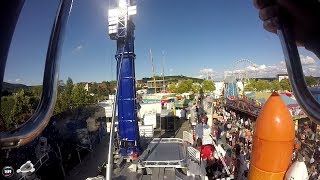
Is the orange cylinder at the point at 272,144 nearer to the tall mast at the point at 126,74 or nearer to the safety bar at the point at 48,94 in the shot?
the safety bar at the point at 48,94

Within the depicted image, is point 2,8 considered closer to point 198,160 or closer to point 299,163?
point 299,163

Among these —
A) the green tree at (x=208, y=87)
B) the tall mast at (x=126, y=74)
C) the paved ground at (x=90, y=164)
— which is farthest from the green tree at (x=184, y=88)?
the tall mast at (x=126, y=74)

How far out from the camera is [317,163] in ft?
46.3

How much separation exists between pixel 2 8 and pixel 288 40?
94 cm

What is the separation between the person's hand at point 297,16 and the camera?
993 millimetres

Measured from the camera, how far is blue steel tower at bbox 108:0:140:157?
49.0ft

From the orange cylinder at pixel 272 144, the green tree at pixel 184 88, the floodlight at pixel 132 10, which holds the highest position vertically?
the floodlight at pixel 132 10

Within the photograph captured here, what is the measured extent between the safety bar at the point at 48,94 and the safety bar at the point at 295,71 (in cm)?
→ 74

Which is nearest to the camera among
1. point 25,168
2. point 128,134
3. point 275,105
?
point 275,105

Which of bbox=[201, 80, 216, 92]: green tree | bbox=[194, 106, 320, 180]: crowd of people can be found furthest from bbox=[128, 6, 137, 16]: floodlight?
bbox=[201, 80, 216, 92]: green tree

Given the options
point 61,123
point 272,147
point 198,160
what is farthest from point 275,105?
point 61,123

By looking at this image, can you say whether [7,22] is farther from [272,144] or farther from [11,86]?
[272,144]

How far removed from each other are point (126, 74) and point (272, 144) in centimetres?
932

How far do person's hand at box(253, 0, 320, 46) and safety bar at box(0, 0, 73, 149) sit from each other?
2.30 ft
